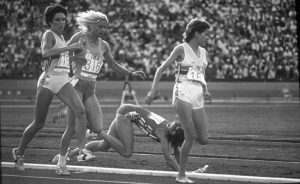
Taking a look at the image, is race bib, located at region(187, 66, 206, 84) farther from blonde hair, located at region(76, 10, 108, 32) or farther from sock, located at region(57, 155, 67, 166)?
sock, located at region(57, 155, 67, 166)

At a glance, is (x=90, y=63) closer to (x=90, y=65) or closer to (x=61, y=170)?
(x=90, y=65)

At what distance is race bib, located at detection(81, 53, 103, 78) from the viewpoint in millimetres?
9008

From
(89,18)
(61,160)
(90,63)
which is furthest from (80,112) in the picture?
(89,18)

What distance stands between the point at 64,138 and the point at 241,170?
8.52ft

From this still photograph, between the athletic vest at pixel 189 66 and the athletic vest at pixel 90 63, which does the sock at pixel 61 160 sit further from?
the athletic vest at pixel 189 66

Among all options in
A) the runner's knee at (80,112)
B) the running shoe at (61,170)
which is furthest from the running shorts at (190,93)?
the running shoe at (61,170)

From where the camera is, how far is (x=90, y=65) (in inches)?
356

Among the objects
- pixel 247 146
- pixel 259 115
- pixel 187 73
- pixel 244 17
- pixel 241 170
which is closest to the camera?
pixel 187 73

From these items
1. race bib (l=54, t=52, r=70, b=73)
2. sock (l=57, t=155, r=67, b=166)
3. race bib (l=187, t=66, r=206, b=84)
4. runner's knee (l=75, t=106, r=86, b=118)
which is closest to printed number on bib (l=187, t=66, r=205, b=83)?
race bib (l=187, t=66, r=206, b=84)

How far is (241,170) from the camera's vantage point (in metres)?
9.24

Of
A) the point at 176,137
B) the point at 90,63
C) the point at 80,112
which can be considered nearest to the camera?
the point at 80,112

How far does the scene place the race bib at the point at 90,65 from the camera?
901cm

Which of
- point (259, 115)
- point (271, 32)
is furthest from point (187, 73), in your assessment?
point (271, 32)

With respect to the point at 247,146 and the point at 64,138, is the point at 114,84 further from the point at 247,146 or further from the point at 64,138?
the point at 64,138
